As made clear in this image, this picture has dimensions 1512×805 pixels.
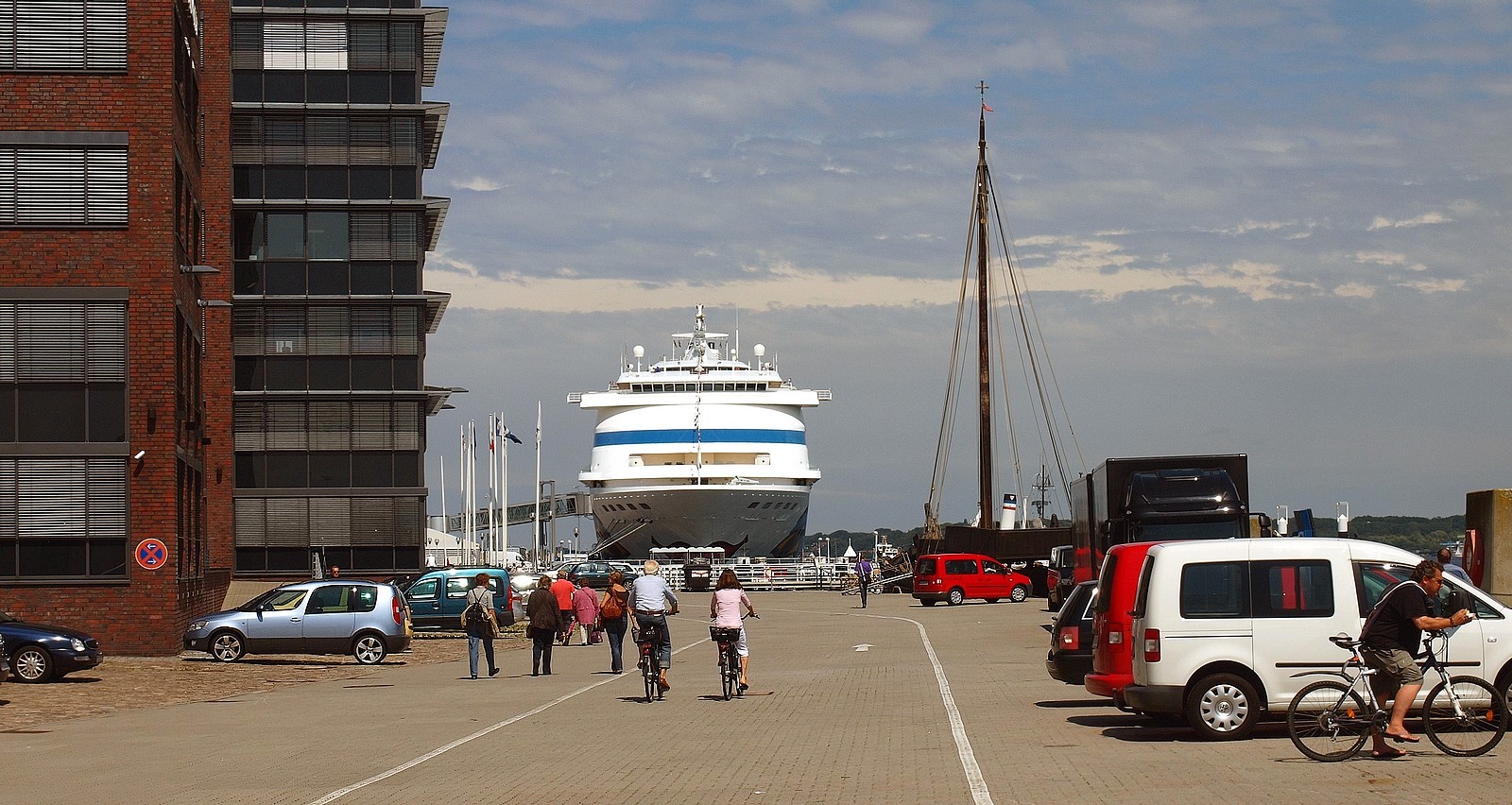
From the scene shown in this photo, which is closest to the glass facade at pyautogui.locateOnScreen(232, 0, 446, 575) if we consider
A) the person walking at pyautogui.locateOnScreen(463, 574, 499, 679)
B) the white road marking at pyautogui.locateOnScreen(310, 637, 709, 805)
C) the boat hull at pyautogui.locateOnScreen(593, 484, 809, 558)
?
the person walking at pyautogui.locateOnScreen(463, 574, 499, 679)

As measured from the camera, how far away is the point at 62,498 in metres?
27.7

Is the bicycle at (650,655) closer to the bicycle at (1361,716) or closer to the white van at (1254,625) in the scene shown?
the white van at (1254,625)

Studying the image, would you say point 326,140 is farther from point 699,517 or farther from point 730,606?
point 730,606

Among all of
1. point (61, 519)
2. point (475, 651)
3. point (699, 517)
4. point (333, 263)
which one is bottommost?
point (475, 651)

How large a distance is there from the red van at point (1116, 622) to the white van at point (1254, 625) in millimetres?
613

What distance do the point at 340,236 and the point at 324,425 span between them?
531 centimetres

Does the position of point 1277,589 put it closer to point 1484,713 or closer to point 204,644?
point 1484,713

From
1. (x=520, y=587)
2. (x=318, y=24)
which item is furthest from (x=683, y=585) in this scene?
(x=318, y=24)

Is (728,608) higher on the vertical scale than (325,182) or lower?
lower

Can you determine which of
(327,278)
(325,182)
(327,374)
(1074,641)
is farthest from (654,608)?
(325,182)

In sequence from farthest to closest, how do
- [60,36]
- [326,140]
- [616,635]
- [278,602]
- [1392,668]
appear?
[326,140] < [60,36] < [278,602] < [616,635] < [1392,668]

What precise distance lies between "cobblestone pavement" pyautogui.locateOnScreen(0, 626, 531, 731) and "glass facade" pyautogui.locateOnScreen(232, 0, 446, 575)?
1651cm

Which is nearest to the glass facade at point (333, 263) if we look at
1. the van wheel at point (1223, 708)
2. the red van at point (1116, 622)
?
the red van at point (1116, 622)

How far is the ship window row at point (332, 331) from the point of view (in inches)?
1887
